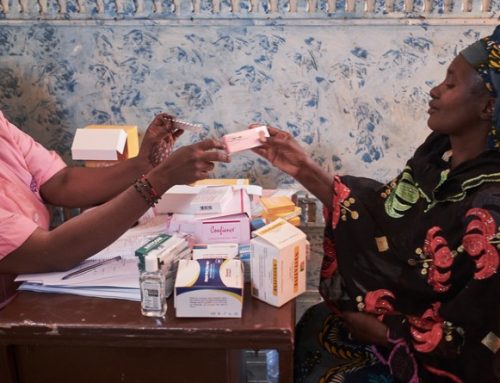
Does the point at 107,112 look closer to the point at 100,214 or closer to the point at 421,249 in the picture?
the point at 100,214

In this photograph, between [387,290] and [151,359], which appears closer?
[151,359]

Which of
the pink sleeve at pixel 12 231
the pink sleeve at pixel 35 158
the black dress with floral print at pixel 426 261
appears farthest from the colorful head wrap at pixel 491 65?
the pink sleeve at pixel 35 158

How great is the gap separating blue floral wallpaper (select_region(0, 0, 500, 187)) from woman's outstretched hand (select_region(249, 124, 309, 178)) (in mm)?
469

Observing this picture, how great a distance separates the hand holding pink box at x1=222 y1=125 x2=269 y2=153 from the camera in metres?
1.20

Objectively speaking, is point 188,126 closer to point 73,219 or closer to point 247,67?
point 73,219

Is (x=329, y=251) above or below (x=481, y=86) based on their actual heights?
below

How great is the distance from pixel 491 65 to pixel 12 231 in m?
1.01

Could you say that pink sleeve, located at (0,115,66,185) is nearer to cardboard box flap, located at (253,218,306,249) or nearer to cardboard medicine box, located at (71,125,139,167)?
cardboard medicine box, located at (71,125,139,167)

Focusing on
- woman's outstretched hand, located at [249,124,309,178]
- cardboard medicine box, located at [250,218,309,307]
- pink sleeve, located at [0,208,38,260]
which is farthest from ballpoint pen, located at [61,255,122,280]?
woman's outstretched hand, located at [249,124,309,178]

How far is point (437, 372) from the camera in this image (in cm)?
107

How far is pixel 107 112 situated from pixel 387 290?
1.13 meters

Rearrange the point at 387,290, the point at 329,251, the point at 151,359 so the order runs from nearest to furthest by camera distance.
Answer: the point at 151,359
the point at 387,290
the point at 329,251

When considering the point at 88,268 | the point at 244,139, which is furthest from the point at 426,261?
the point at 88,268

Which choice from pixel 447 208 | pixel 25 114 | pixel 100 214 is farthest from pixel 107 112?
pixel 447 208
